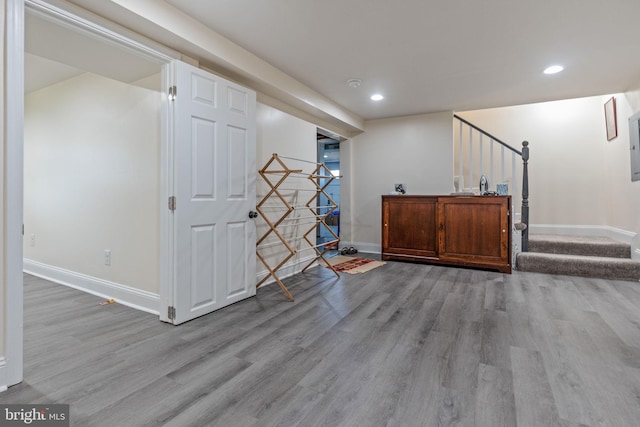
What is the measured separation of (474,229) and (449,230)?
1.05ft

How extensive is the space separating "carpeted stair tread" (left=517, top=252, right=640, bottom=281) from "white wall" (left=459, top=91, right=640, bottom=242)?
1028 millimetres

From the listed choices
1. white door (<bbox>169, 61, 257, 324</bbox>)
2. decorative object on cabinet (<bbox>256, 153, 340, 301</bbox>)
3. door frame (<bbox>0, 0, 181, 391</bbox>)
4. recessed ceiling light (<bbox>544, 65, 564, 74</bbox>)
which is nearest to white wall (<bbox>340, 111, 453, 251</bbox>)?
decorative object on cabinet (<bbox>256, 153, 340, 301</bbox>)

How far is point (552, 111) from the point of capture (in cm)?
510

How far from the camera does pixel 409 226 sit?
4.75m

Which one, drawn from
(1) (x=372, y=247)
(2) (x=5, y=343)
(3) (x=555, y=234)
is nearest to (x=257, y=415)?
Result: (2) (x=5, y=343)

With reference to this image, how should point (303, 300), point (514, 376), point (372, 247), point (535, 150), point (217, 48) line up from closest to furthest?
point (514, 376), point (217, 48), point (303, 300), point (535, 150), point (372, 247)

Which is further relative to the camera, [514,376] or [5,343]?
[514,376]

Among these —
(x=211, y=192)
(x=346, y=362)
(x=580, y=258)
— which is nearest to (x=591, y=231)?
(x=580, y=258)

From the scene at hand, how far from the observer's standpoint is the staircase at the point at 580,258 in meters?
3.68

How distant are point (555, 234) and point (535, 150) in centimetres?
142

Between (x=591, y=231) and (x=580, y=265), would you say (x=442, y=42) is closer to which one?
(x=580, y=265)

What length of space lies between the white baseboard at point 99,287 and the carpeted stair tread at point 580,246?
16.1ft

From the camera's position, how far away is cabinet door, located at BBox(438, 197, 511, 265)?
13.3 feet

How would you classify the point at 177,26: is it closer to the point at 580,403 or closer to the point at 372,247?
the point at 580,403
